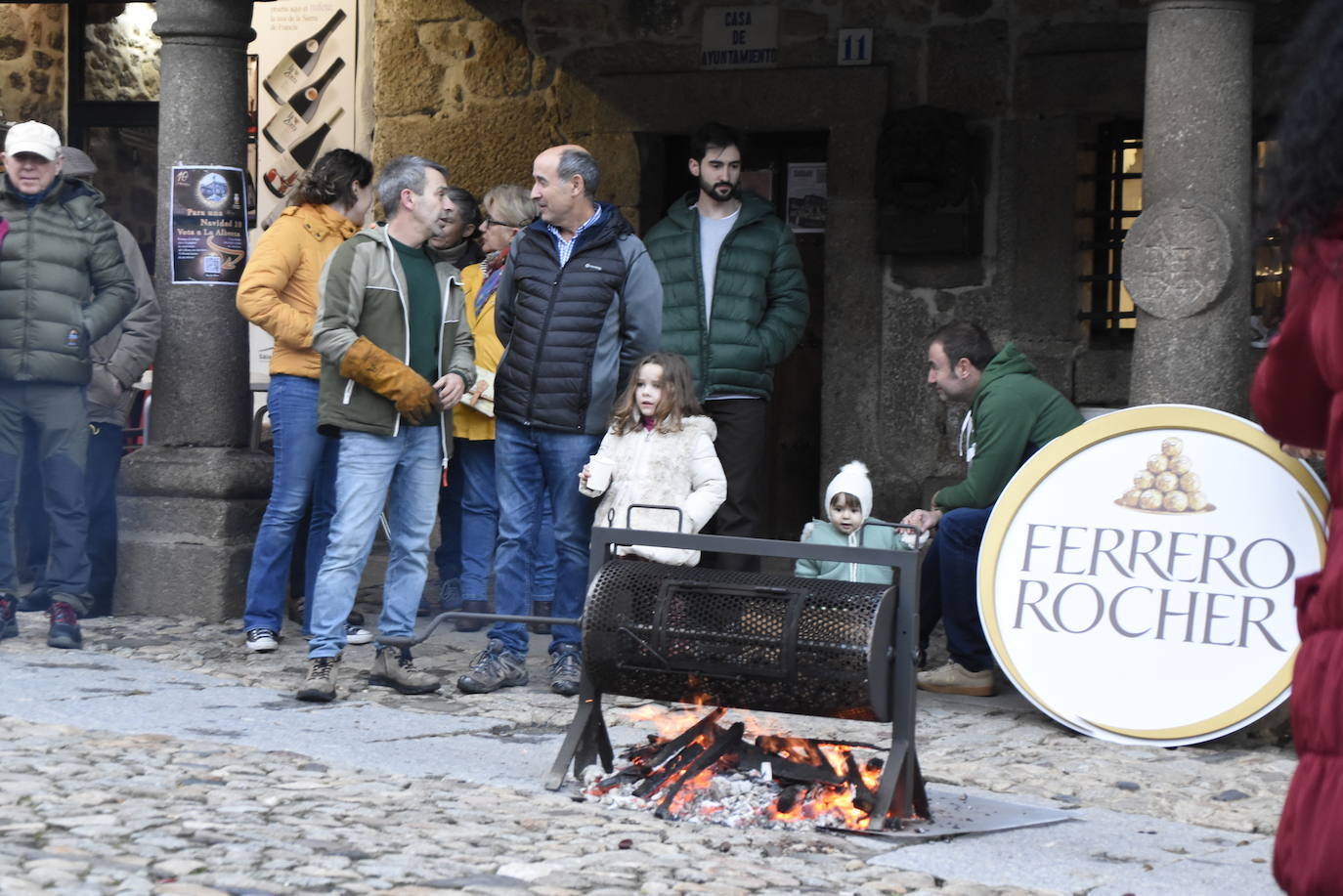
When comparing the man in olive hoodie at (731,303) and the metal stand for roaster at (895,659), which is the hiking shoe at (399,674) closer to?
the man in olive hoodie at (731,303)

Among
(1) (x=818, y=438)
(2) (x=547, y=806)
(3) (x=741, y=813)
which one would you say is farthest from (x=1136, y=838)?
(1) (x=818, y=438)

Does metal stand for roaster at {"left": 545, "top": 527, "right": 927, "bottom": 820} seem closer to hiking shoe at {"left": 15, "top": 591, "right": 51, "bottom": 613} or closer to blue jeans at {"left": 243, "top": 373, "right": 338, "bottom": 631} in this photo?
blue jeans at {"left": 243, "top": 373, "right": 338, "bottom": 631}

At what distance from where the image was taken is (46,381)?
23.8ft

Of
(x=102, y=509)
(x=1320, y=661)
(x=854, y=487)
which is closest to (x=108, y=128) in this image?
(x=102, y=509)

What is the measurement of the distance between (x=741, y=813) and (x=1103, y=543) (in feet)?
6.11

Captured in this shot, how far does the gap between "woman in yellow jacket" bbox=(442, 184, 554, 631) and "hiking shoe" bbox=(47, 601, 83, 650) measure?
4.51 feet

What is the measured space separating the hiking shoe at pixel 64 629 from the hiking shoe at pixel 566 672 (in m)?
1.75

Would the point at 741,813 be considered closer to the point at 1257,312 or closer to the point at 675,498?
the point at 675,498

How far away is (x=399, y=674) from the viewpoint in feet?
20.5

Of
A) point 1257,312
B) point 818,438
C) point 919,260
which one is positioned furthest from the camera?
point 818,438

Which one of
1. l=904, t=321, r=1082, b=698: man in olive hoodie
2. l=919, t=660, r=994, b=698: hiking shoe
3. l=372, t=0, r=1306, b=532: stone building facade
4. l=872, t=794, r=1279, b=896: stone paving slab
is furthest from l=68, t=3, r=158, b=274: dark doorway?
l=872, t=794, r=1279, b=896: stone paving slab

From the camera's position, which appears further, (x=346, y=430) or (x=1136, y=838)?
(x=346, y=430)

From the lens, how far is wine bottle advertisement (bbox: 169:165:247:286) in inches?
306

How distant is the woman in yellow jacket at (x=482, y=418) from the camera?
23.9 feet
